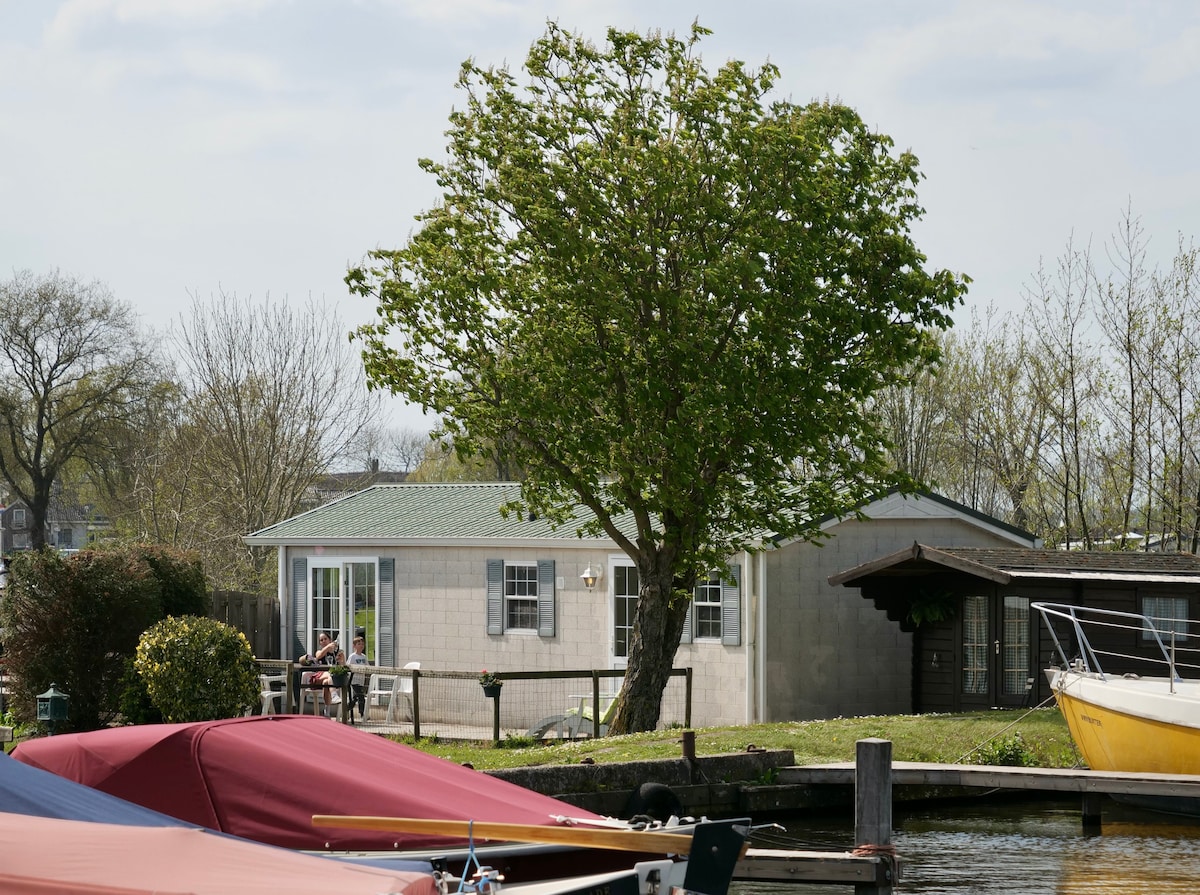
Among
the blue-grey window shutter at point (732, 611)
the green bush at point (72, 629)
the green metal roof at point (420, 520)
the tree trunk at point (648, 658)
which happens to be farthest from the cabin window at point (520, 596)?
the green bush at point (72, 629)

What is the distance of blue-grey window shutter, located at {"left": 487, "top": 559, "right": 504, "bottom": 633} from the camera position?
2652 cm

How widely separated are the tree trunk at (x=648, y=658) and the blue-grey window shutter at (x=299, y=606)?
9506mm

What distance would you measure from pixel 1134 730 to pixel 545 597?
10.8m

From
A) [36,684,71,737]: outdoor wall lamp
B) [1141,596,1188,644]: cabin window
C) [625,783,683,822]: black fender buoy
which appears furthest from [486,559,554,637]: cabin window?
[625,783,683,822]: black fender buoy

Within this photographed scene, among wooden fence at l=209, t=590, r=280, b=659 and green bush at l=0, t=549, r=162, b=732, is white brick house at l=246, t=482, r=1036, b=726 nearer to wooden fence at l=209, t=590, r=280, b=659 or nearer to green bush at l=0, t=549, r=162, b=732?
wooden fence at l=209, t=590, r=280, b=659

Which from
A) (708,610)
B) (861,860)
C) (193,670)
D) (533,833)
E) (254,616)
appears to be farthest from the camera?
(254,616)

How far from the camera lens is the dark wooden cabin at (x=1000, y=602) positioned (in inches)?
853

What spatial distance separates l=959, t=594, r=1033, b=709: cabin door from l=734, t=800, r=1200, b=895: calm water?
11.9 ft

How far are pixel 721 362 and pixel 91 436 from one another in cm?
3811

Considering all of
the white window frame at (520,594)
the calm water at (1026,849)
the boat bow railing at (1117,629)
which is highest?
the white window frame at (520,594)

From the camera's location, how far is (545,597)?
85.1ft

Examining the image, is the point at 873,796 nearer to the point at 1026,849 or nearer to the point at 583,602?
the point at 1026,849

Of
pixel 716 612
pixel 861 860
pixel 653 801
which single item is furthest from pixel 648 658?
pixel 861 860

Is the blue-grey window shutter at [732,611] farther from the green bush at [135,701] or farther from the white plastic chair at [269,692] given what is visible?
the green bush at [135,701]
